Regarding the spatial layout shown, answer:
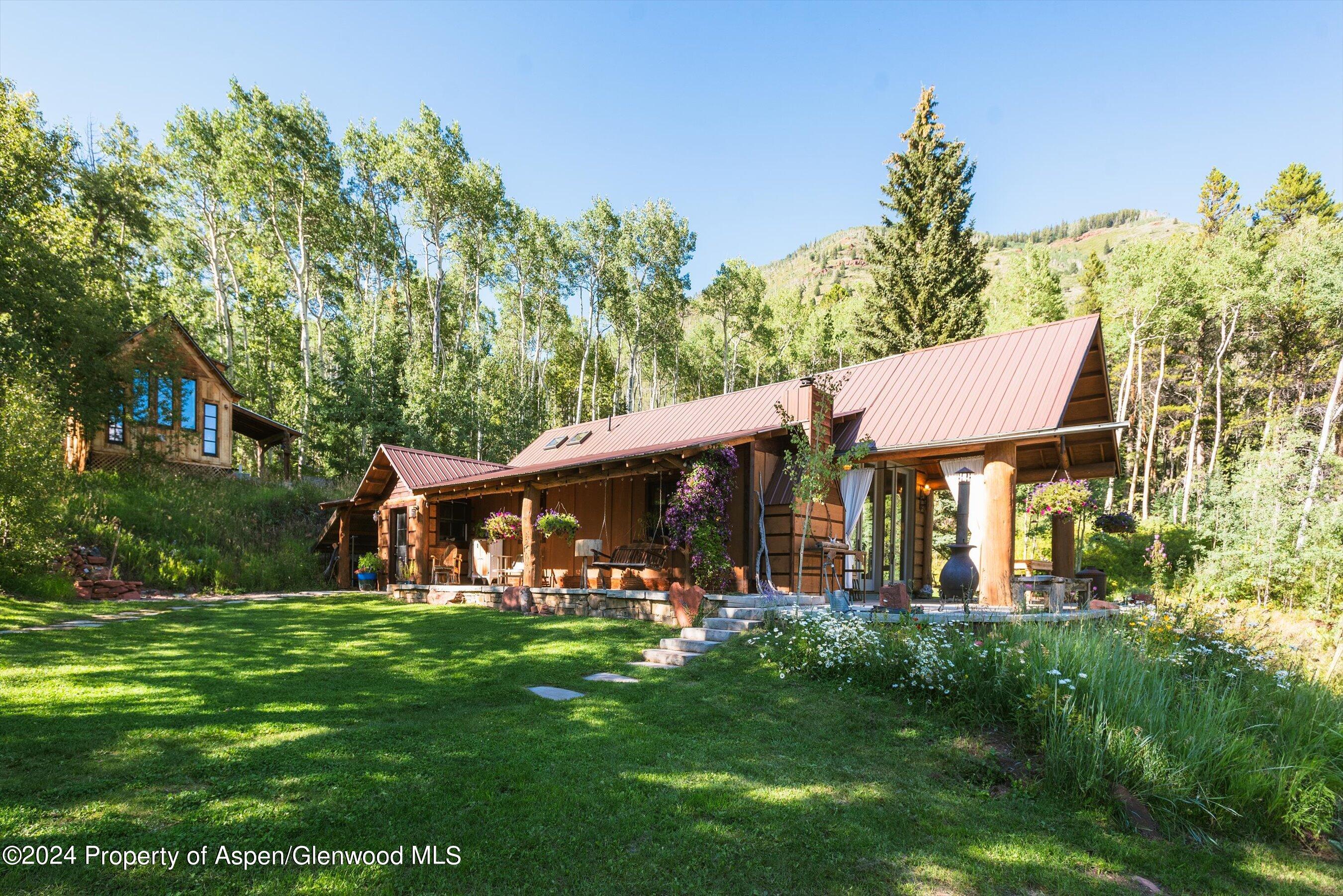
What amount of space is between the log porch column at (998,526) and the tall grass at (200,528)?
15.7 m

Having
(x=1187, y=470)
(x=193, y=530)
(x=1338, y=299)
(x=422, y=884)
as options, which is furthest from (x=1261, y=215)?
(x=193, y=530)

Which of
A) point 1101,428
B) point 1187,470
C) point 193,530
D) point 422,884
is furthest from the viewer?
point 1187,470

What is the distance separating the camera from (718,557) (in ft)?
32.0

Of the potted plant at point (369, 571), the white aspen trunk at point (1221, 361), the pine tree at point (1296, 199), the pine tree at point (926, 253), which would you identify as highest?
the pine tree at point (1296, 199)

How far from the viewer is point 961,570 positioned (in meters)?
9.55

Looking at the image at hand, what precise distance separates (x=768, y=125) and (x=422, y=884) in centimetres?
1810

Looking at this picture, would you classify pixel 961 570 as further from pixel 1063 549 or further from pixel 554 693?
pixel 554 693

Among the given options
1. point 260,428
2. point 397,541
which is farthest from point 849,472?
point 260,428

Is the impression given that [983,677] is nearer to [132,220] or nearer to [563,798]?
[563,798]

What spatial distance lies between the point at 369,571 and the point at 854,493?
39.4 ft

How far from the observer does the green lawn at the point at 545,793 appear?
9.86 ft

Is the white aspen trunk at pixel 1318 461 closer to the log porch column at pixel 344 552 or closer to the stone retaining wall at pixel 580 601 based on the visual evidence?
the stone retaining wall at pixel 580 601

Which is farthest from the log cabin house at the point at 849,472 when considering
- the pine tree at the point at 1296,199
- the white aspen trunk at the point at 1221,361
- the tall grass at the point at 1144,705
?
the pine tree at the point at 1296,199

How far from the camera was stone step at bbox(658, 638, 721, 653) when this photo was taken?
7418 millimetres
